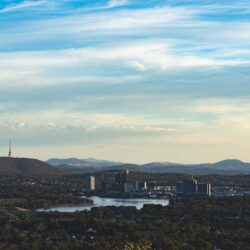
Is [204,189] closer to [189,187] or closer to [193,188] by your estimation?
[193,188]

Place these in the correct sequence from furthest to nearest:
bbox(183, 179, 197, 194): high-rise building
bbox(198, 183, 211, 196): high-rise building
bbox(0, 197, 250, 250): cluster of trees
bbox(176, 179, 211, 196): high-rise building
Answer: bbox(183, 179, 197, 194): high-rise building → bbox(176, 179, 211, 196): high-rise building → bbox(198, 183, 211, 196): high-rise building → bbox(0, 197, 250, 250): cluster of trees

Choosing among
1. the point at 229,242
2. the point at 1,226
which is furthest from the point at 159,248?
the point at 1,226

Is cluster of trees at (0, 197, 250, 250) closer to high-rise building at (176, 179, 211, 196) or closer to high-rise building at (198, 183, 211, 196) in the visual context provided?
high-rise building at (198, 183, 211, 196)

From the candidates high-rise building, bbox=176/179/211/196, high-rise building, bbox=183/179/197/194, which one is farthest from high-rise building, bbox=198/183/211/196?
high-rise building, bbox=183/179/197/194

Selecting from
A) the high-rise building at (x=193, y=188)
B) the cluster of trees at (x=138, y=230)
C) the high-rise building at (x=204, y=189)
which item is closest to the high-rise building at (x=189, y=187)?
the high-rise building at (x=193, y=188)

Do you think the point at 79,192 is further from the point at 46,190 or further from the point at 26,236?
the point at 26,236

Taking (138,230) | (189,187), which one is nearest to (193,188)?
(189,187)

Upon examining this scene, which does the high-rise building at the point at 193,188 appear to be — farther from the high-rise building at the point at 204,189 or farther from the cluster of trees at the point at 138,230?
the cluster of trees at the point at 138,230

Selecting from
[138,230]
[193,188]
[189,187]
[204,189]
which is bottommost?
[138,230]
